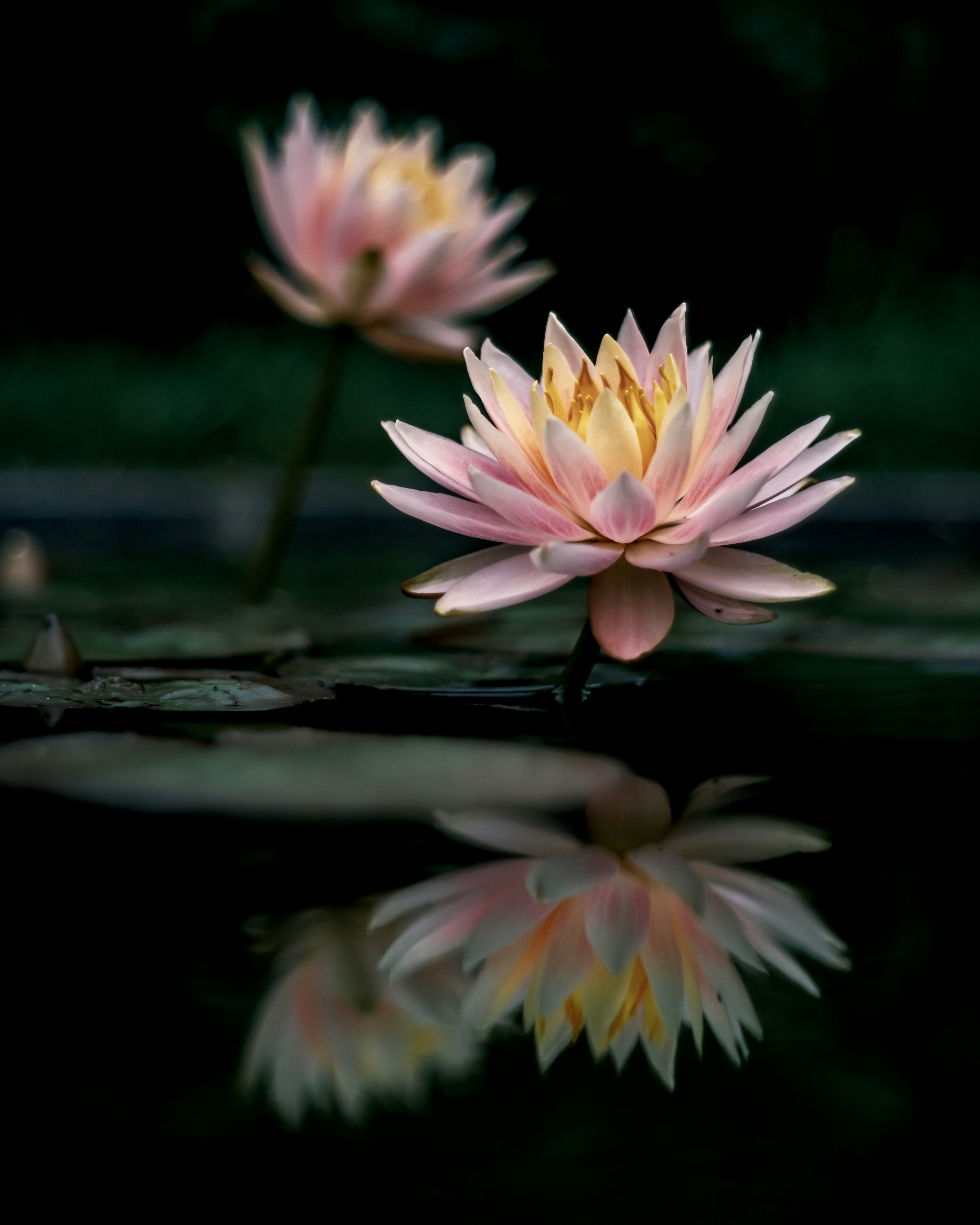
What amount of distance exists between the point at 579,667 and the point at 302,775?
31cm

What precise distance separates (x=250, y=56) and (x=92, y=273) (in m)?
1.05

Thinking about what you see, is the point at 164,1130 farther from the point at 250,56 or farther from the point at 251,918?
the point at 250,56

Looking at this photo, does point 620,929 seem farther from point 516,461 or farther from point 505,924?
point 516,461

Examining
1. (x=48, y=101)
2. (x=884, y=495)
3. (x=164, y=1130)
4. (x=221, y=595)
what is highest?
(x=48, y=101)

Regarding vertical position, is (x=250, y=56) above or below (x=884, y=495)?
above

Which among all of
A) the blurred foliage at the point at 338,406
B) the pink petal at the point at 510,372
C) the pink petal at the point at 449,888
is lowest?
the pink petal at the point at 449,888

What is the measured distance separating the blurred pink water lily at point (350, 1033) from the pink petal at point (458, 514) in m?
0.32

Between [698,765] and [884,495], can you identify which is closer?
[698,765]

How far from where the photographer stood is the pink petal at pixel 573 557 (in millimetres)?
686

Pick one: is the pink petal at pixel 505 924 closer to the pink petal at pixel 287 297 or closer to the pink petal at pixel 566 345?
the pink petal at pixel 566 345

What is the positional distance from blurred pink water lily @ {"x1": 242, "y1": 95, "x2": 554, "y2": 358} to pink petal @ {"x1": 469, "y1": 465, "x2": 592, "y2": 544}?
26.8 inches

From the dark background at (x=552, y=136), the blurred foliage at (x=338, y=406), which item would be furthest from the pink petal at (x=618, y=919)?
the dark background at (x=552, y=136)

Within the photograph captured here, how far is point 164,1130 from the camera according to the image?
350 millimetres

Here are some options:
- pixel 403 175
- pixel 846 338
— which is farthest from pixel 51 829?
pixel 846 338
